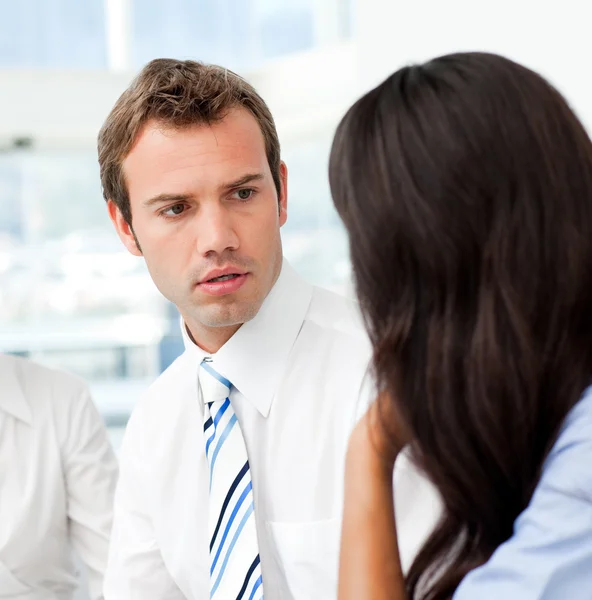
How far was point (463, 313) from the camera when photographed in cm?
82

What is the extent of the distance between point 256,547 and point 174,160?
59cm

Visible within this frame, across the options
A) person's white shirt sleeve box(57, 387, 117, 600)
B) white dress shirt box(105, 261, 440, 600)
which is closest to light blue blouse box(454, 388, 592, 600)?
white dress shirt box(105, 261, 440, 600)

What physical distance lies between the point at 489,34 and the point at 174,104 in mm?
1628

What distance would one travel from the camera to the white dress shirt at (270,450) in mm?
1389

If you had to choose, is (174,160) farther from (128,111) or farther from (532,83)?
(532,83)

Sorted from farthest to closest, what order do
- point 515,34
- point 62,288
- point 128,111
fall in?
point 62,288 < point 515,34 < point 128,111

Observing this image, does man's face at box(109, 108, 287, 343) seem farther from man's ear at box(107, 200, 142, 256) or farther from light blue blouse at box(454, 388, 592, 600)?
light blue blouse at box(454, 388, 592, 600)

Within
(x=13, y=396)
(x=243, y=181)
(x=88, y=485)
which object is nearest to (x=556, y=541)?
(x=243, y=181)

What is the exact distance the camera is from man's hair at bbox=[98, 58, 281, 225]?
1399 mm

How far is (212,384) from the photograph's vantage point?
1437mm

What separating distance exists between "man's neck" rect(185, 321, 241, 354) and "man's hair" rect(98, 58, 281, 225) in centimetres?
23

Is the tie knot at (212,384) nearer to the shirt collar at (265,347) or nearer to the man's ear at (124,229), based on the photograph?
the shirt collar at (265,347)

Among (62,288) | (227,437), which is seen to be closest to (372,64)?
(62,288)

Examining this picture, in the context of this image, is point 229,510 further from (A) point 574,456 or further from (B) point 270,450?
(A) point 574,456
